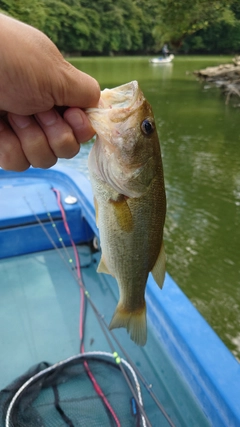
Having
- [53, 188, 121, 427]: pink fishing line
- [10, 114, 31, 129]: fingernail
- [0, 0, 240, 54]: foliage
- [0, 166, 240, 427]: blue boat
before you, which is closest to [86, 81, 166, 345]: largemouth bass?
[10, 114, 31, 129]: fingernail

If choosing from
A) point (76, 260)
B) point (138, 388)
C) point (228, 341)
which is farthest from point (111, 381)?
point (228, 341)

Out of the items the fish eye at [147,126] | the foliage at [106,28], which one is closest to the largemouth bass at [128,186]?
the fish eye at [147,126]

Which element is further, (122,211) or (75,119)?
(122,211)

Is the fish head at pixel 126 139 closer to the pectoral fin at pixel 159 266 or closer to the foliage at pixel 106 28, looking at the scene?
the pectoral fin at pixel 159 266

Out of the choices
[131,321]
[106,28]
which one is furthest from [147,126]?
[106,28]

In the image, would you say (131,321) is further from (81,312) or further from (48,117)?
(81,312)

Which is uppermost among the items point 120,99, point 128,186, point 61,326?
point 120,99

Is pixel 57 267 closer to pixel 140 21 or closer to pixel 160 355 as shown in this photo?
pixel 160 355
